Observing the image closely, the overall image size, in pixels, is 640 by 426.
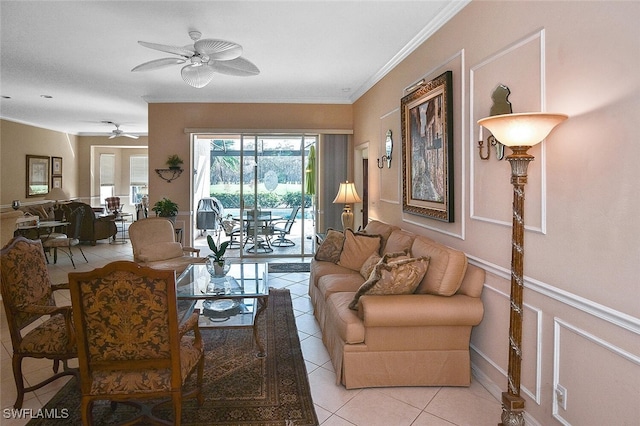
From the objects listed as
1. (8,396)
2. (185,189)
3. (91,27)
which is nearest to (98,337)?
(8,396)

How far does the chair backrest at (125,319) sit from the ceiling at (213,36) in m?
2.41

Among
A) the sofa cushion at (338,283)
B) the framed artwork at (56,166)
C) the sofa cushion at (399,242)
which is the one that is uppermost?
the framed artwork at (56,166)

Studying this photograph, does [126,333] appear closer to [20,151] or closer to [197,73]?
[197,73]

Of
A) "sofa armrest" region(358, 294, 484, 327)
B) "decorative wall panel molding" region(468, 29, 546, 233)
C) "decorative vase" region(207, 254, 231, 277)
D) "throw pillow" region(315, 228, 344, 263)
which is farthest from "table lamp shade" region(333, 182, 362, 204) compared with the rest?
"sofa armrest" region(358, 294, 484, 327)

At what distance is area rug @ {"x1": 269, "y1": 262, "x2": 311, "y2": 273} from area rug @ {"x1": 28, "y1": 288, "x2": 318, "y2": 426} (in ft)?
8.56

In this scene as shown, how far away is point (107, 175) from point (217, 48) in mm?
10827

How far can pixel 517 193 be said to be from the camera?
6.74 feet

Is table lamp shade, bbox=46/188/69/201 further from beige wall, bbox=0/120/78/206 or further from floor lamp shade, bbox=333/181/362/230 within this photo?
floor lamp shade, bbox=333/181/362/230

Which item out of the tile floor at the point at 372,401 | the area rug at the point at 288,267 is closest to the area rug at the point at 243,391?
the tile floor at the point at 372,401

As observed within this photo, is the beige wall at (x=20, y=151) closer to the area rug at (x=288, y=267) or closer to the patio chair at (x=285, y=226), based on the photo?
the patio chair at (x=285, y=226)

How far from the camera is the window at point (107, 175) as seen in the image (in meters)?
12.3

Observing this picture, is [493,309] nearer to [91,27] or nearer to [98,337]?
[98,337]

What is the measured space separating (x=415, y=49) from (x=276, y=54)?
1.55m

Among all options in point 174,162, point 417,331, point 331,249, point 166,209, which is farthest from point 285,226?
point 417,331
